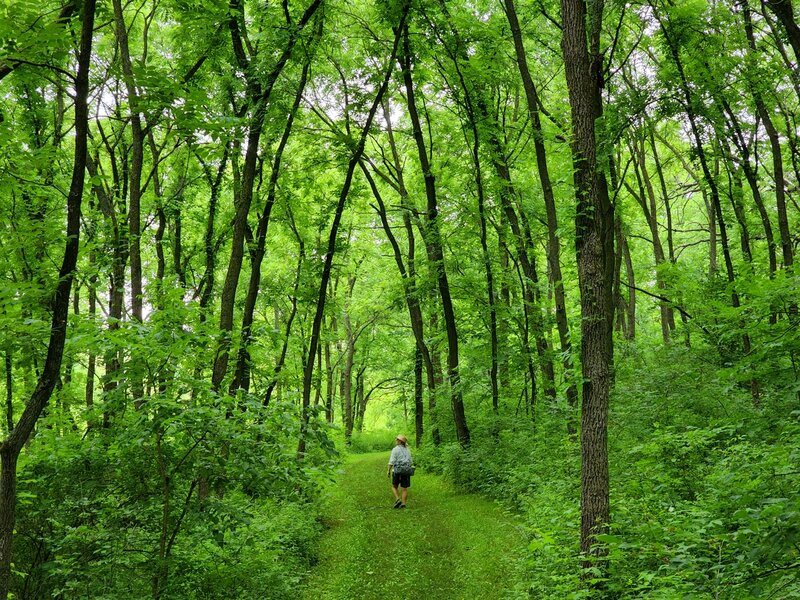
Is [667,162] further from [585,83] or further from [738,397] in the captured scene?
[585,83]

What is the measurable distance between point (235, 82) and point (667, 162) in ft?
52.2

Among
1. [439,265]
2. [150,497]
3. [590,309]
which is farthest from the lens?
[439,265]

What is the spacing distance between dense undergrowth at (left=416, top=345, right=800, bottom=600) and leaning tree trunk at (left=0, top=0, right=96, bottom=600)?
4439 mm

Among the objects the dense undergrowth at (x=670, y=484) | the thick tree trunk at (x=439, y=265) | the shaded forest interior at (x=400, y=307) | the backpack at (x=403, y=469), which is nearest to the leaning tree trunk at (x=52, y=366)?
the shaded forest interior at (x=400, y=307)

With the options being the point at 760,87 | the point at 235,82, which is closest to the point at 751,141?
the point at 760,87

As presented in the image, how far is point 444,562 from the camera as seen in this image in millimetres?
9656

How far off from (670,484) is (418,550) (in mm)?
4892

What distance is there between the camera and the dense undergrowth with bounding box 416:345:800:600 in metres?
4.02

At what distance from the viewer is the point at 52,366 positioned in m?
4.47

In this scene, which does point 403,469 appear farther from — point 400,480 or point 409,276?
point 409,276

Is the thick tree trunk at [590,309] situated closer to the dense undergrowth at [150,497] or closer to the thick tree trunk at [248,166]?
the dense undergrowth at [150,497]

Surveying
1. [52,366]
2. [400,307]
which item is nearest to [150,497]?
[52,366]

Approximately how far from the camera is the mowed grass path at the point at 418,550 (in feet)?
27.9

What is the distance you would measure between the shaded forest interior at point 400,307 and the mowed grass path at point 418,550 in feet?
1.48
